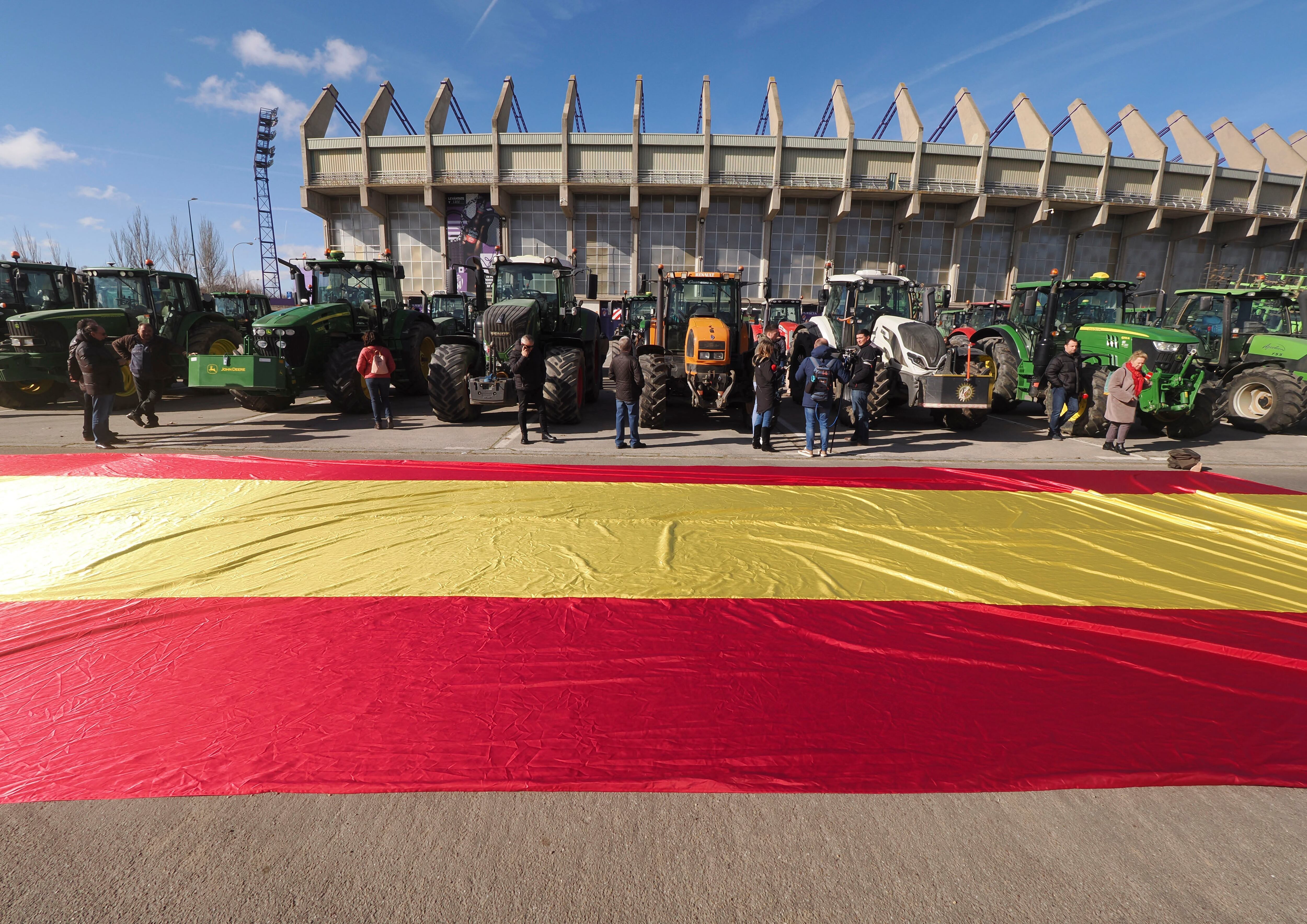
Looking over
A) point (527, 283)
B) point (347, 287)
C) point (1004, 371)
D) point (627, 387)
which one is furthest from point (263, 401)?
point (1004, 371)

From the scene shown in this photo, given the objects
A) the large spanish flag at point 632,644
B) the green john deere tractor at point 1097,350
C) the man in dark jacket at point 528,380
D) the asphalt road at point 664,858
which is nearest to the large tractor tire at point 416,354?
the man in dark jacket at point 528,380

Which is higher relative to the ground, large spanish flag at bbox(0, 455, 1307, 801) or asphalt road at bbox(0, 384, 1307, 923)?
large spanish flag at bbox(0, 455, 1307, 801)

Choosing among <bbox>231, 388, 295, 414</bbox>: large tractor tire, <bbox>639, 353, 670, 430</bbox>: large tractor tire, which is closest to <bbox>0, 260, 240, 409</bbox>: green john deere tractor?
<bbox>231, 388, 295, 414</bbox>: large tractor tire

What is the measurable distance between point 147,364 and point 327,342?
2780mm

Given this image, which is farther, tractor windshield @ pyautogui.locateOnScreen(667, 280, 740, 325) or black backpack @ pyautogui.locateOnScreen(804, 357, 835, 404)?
tractor windshield @ pyautogui.locateOnScreen(667, 280, 740, 325)

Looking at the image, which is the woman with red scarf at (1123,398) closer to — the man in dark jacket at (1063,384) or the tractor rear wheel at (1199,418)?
the man in dark jacket at (1063,384)

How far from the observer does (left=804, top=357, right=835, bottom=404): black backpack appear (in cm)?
892

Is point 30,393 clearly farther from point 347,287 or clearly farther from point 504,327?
point 504,327

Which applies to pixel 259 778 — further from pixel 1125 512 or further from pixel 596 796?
pixel 1125 512

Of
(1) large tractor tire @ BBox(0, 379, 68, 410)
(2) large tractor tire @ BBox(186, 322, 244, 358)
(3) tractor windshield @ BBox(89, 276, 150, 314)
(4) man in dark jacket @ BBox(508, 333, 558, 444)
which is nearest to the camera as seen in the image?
(4) man in dark jacket @ BBox(508, 333, 558, 444)

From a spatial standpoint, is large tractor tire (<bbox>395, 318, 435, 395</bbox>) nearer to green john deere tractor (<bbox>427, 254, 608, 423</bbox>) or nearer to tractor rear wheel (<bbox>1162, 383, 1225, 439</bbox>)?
green john deere tractor (<bbox>427, 254, 608, 423</bbox>)

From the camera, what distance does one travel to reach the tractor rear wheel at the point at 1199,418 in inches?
407

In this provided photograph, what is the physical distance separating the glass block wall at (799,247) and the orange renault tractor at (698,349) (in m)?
17.1

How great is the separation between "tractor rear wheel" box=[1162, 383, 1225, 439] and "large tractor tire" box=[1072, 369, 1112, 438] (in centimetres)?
110
